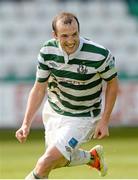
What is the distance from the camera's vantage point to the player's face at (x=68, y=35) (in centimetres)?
871

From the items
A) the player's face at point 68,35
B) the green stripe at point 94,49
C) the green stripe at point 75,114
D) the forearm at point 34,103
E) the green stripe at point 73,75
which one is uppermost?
the player's face at point 68,35

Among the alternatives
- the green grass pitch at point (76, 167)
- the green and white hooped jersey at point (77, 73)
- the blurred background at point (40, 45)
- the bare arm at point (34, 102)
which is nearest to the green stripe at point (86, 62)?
the green and white hooped jersey at point (77, 73)

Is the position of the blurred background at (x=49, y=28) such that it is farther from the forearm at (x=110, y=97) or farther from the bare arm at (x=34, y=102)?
the forearm at (x=110, y=97)

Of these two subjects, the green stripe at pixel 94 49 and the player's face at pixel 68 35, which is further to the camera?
the green stripe at pixel 94 49

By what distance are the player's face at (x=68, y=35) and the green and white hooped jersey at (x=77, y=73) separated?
0.17 metres

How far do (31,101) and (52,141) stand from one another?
45cm

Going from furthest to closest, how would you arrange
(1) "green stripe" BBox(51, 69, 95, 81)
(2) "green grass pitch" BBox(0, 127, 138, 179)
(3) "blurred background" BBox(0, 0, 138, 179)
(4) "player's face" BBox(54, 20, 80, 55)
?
(3) "blurred background" BBox(0, 0, 138, 179), (2) "green grass pitch" BBox(0, 127, 138, 179), (1) "green stripe" BBox(51, 69, 95, 81), (4) "player's face" BBox(54, 20, 80, 55)

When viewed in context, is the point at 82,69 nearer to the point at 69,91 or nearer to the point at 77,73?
the point at 77,73

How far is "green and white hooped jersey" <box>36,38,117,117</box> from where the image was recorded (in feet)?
29.7

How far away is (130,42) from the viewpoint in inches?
966

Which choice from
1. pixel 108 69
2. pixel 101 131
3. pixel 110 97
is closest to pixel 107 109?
pixel 110 97


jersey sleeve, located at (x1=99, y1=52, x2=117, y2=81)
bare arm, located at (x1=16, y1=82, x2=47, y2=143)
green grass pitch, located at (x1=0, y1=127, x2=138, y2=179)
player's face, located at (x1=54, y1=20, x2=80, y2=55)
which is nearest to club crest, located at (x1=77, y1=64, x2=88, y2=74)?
jersey sleeve, located at (x1=99, y1=52, x2=117, y2=81)

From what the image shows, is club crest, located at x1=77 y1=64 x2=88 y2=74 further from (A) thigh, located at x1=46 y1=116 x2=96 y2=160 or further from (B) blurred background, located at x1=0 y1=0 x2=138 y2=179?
(B) blurred background, located at x1=0 y1=0 x2=138 y2=179

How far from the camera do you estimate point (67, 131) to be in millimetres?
9117
